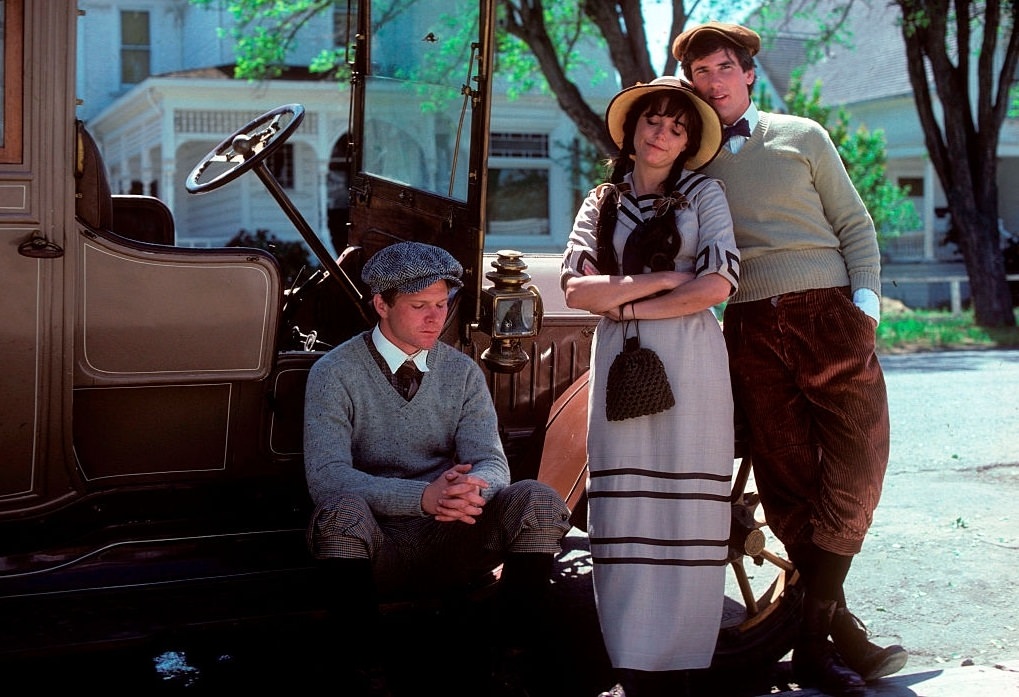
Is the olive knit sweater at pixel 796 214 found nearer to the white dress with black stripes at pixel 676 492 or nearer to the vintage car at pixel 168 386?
the white dress with black stripes at pixel 676 492

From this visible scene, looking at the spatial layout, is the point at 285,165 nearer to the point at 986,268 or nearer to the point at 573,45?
the point at 573,45

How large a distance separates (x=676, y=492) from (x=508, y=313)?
79 centimetres

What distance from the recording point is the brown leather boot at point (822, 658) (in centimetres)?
338

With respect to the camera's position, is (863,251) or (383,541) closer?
(383,541)

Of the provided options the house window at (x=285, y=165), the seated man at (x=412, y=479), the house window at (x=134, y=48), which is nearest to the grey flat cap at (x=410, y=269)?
the seated man at (x=412, y=479)

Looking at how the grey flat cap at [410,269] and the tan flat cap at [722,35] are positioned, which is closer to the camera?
the grey flat cap at [410,269]

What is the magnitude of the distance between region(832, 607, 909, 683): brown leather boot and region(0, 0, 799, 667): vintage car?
34 cm

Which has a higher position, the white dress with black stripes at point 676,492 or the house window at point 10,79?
the house window at point 10,79

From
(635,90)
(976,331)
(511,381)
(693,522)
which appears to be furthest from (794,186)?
(976,331)

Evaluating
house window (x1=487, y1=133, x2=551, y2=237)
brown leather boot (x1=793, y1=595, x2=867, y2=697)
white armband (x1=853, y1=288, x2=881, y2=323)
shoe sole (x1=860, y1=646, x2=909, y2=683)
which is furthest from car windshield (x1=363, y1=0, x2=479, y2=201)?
house window (x1=487, y1=133, x2=551, y2=237)

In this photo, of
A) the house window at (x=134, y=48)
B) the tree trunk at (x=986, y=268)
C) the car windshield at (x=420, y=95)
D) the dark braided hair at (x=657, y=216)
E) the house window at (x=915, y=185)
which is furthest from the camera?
the house window at (x=915, y=185)

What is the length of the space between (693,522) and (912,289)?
20039 mm

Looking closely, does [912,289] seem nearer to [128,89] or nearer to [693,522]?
[128,89]

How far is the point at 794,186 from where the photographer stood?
3342 millimetres
